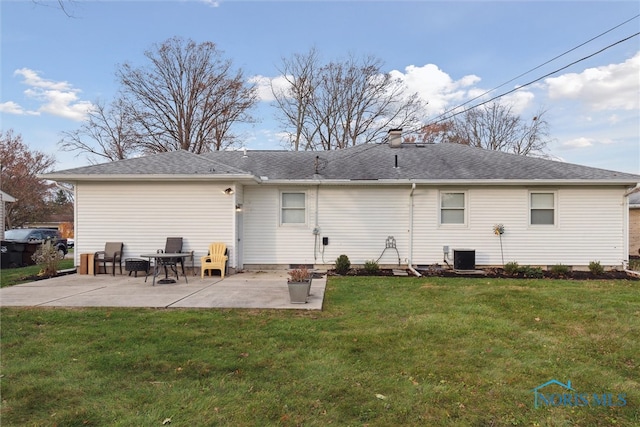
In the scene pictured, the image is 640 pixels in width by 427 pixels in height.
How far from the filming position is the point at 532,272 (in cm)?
894

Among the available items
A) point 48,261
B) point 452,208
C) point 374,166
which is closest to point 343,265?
point 374,166

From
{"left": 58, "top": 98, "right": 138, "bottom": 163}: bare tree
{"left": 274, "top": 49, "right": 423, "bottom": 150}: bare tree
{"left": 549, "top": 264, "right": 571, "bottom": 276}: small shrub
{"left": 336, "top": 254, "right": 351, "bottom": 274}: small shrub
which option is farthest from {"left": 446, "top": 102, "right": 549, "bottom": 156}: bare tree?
{"left": 58, "top": 98, "right": 138, "bottom": 163}: bare tree

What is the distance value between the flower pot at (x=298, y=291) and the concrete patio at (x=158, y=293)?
0.12 m

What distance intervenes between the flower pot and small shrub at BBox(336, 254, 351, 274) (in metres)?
3.62

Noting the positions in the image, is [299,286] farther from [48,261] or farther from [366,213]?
[48,261]

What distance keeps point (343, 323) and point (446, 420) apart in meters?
2.39

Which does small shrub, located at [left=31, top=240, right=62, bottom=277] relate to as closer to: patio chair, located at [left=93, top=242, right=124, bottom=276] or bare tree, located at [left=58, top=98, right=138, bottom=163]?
patio chair, located at [left=93, top=242, right=124, bottom=276]

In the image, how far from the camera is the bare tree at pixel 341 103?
23.7 m

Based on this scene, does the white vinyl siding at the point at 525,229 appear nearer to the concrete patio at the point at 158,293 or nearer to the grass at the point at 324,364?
the concrete patio at the point at 158,293

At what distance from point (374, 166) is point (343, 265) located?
135 inches

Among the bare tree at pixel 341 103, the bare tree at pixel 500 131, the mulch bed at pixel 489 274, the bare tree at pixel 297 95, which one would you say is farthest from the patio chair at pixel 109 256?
the bare tree at pixel 500 131

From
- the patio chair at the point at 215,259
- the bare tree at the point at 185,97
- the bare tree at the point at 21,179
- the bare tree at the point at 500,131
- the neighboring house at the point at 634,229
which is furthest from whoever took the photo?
the bare tree at the point at 500,131

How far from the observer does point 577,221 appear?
32.0 ft

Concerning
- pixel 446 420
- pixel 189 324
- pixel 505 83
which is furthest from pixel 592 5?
pixel 189 324
